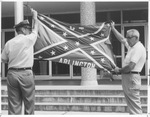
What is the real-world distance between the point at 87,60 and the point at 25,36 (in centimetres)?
148

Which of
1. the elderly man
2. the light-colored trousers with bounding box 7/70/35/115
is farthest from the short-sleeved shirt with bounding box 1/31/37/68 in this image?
the elderly man

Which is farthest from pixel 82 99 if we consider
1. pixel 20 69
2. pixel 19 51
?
pixel 19 51

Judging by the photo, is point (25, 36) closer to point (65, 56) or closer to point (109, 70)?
point (65, 56)

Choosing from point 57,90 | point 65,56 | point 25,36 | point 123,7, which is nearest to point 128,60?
point 65,56

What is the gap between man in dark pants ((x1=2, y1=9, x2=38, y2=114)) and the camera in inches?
183

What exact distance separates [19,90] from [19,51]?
0.66 metres

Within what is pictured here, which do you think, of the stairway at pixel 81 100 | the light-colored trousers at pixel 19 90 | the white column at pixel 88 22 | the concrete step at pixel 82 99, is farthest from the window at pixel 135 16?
the light-colored trousers at pixel 19 90

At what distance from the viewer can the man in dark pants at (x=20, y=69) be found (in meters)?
4.66

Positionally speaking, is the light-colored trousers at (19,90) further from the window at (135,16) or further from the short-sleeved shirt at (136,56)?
the window at (135,16)

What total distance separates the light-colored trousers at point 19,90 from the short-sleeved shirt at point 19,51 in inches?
5.8

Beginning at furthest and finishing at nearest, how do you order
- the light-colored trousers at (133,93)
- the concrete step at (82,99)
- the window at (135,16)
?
the window at (135,16) → the concrete step at (82,99) → the light-colored trousers at (133,93)

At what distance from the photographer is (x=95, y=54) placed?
5.68m

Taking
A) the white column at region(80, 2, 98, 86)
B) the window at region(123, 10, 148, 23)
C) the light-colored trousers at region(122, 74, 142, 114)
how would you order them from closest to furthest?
the light-colored trousers at region(122, 74, 142, 114)
the white column at region(80, 2, 98, 86)
the window at region(123, 10, 148, 23)

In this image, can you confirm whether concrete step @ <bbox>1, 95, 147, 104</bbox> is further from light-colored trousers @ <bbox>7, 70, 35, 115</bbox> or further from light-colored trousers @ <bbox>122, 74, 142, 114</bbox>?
light-colored trousers @ <bbox>7, 70, 35, 115</bbox>
